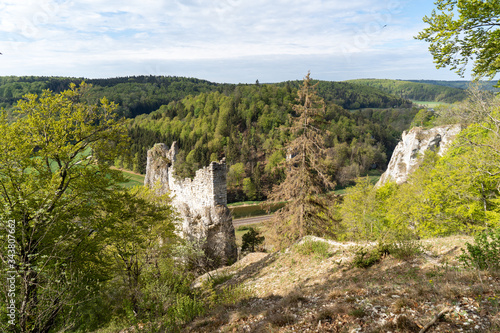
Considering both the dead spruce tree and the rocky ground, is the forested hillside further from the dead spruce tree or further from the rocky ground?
the rocky ground

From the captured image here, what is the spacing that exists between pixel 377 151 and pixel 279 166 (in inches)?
3688

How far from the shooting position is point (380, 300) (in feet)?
18.4

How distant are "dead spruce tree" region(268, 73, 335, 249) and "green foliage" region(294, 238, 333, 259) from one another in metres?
2.57

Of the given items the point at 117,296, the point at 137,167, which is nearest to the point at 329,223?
the point at 117,296

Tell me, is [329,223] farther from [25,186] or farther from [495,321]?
[25,186]

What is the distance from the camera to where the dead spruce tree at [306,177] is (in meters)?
15.3

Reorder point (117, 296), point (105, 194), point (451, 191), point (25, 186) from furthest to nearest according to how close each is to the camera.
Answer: point (451, 191)
point (117, 296)
point (105, 194)
point (25, 186)

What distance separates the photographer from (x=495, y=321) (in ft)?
A: 12.9

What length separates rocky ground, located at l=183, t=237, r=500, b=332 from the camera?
4.46 meters

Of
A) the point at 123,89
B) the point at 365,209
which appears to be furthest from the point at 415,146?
the point at 123,89

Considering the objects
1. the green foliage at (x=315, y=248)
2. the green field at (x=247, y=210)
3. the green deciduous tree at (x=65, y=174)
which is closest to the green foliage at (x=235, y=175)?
the green field at (x=247, y=210)

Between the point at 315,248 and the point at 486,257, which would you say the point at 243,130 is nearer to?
the point at 315,248

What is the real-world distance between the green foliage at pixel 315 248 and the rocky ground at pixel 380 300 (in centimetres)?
98

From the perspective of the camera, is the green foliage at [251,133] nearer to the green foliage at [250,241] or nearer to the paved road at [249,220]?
the paved road at [249,220]
